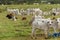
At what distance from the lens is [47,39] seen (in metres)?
15.9

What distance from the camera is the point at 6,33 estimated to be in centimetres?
1833

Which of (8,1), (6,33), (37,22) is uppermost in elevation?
(37,22)

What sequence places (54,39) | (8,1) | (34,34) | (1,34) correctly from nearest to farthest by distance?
(54,39) → (34,34) → (1,34) → (8,1)

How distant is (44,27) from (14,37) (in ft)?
7.75

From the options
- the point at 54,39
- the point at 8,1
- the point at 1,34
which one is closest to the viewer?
the point at 54,39

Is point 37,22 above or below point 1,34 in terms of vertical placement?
above

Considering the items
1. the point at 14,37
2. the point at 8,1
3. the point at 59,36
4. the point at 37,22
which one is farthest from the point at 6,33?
the point at 8,1

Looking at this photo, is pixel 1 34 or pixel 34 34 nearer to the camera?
pixel 34 34

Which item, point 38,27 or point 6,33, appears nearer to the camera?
point 38,27

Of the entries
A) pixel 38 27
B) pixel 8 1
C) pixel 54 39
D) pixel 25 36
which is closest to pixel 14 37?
pixel 25 36

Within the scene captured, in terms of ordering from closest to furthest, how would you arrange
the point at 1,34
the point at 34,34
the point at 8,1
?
the point at 34,34 → the point at 1,34 → the point at 8,1

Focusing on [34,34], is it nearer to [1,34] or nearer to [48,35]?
[48,35]

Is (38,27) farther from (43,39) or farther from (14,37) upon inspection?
(14,37)

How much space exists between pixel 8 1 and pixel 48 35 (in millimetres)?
65840
